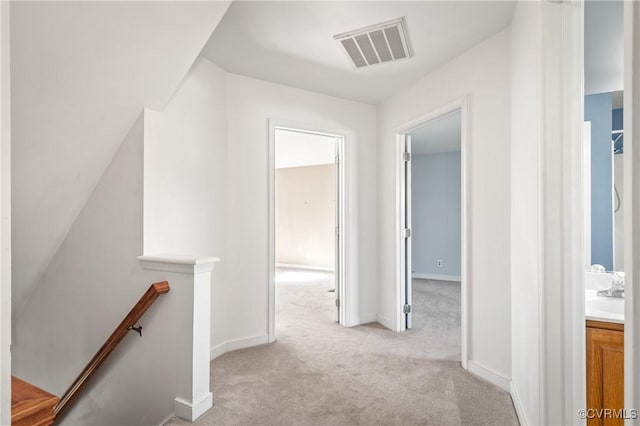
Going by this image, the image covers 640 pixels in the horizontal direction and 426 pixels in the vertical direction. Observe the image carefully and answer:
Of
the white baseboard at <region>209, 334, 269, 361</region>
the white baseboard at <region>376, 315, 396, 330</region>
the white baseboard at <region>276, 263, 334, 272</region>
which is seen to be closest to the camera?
the white baseboard at <region>209, 334, 269, 361</region>

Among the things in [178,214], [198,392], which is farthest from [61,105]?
[198,392]

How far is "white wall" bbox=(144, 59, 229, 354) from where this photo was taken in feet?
7.55

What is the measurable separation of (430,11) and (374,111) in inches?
66.8

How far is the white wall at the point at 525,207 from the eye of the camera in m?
1.61

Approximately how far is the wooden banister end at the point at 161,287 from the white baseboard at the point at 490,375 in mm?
2176

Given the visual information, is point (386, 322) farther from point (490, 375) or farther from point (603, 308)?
point (603, 308)

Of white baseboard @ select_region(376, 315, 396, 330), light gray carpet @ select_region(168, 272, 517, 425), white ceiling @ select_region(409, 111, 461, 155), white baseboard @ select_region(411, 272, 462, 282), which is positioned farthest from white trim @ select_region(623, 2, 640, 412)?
white baseboard @ select_region(411, 272, 462, 282)

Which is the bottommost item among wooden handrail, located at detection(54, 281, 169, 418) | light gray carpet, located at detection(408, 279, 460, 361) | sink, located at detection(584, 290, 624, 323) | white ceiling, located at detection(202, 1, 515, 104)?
light gray carpet, located at detection(408, 279, 460, 361)

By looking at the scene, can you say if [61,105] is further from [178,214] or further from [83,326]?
[83,326]

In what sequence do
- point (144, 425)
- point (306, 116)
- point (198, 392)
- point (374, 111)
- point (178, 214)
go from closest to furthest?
point (198, 392) → point (144, 425) → point (178, 214) → point (306, 116) → point (374, 111)

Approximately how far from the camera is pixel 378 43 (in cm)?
247

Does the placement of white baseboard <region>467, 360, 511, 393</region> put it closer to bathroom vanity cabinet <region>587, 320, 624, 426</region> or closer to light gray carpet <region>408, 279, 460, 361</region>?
light gray carpet <region>408, 279, 460, 361</region>

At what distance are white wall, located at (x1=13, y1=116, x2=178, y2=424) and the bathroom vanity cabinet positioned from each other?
2.12m

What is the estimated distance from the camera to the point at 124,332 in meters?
2.11
